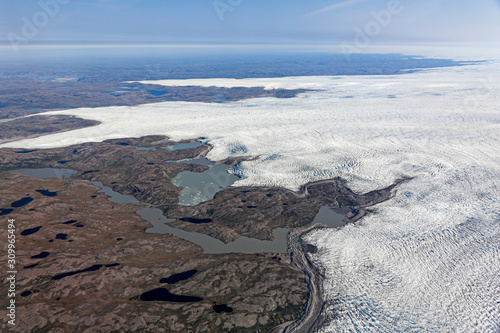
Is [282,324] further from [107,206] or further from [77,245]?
[107,206]

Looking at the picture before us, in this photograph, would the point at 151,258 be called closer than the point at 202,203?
Yes

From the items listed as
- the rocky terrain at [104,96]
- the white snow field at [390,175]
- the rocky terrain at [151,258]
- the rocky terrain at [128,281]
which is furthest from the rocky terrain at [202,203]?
the rocky terrain at [104,96]

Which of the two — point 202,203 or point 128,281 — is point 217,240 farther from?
point 128,281

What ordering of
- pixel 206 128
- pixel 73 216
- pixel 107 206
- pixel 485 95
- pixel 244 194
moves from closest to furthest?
pixel 73 216 → pixel 107 206 → pixel 244 194 → pixel 206 128 → pixel 485 95

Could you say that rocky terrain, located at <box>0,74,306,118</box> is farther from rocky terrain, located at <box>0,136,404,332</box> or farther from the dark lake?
the dark lake

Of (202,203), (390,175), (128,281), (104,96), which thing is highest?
(104,96)

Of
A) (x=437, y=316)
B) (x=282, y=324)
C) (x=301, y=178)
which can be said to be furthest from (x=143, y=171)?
(x=437, y=316)

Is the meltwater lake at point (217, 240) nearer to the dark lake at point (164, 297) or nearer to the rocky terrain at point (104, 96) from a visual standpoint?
the dark lake at point (164, 297)

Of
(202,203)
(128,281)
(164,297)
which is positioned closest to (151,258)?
(128,281)
